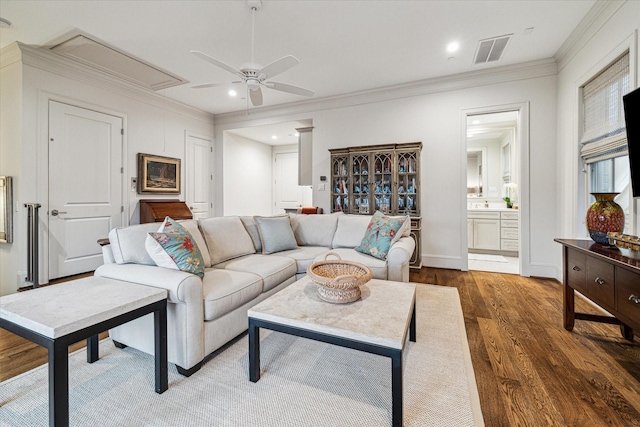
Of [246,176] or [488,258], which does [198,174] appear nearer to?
[246,176]

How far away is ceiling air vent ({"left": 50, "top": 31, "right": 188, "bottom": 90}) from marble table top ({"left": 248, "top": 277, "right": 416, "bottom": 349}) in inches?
144

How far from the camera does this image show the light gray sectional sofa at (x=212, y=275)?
166 cm

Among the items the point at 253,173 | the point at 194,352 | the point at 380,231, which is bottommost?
the point at 194,352

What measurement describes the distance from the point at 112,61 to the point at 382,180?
157 inches

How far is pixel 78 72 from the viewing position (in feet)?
12.4

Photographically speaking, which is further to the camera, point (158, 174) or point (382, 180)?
point (158, 174)

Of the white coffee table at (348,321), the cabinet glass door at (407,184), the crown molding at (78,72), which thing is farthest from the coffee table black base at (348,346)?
the crown molding at (78,72)

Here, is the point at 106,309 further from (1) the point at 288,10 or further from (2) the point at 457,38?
(2) the point at 457,38

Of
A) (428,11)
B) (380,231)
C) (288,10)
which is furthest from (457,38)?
(380,231)

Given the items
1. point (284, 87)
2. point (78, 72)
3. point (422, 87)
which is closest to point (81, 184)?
point (78, 72)

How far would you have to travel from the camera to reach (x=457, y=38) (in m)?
3.18

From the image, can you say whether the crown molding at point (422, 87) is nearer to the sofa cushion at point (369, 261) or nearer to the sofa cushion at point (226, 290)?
the sofa cushion at point (369, 261)

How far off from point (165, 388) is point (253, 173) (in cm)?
597

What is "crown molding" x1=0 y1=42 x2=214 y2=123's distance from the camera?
3.30m
